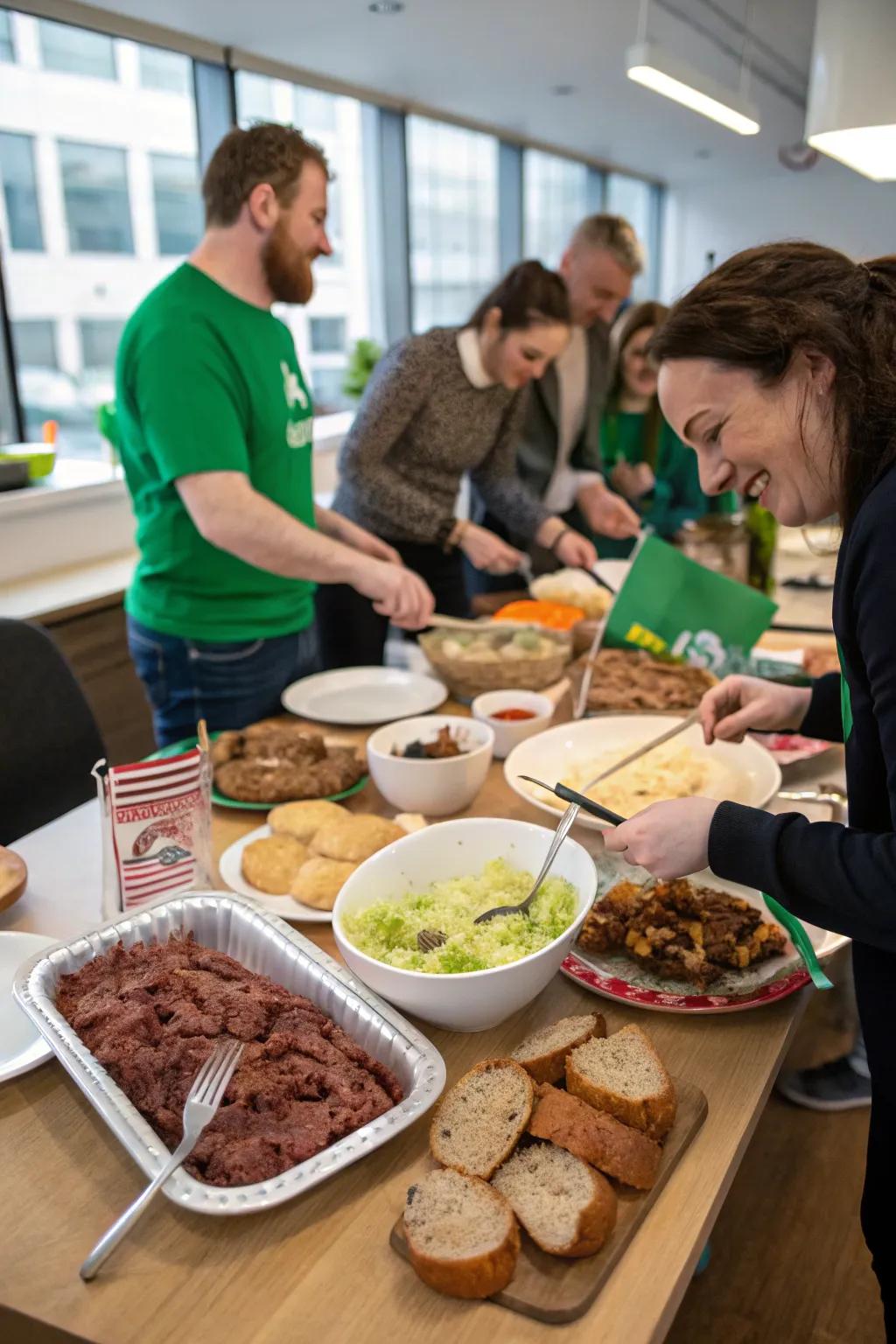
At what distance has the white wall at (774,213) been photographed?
30.7ft

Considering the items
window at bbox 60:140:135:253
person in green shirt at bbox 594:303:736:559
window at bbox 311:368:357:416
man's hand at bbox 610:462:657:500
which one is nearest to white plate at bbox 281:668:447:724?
person in green shirt at bbox 594:303:736:559

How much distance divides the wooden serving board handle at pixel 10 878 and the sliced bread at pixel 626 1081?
71 centimetres

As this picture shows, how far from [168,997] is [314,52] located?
4896mm

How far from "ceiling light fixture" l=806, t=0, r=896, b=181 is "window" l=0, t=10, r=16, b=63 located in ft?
9.18

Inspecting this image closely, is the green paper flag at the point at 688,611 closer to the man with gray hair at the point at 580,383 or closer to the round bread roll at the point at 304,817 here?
the round bread roll at the point at 304,817

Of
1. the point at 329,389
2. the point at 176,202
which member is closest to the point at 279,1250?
the point at 176,202

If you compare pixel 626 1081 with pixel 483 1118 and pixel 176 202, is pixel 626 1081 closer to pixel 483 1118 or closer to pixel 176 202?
pixel 483 1118

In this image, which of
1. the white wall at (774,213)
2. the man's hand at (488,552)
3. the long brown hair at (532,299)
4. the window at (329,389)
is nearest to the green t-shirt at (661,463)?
the long brown hair at (532,299)

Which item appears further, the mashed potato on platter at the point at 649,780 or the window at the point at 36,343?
the window at the point at 36,343

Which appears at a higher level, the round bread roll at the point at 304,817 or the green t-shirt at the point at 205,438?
the green t-shirt at the point at 205,438

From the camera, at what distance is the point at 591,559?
2.79 metres

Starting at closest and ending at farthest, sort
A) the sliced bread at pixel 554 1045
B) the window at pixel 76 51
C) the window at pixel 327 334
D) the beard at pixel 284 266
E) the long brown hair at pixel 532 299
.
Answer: the sliced bread at pixel 554 1045, the beard at pixel 284 266, the long brown hair at pixel 532 299, the window at pixel 76 51, the window at pixel 327 334

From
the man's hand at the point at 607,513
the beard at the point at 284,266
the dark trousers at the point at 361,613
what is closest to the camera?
the beard at the point at 284,266

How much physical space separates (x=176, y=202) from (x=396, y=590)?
356 centimetres
